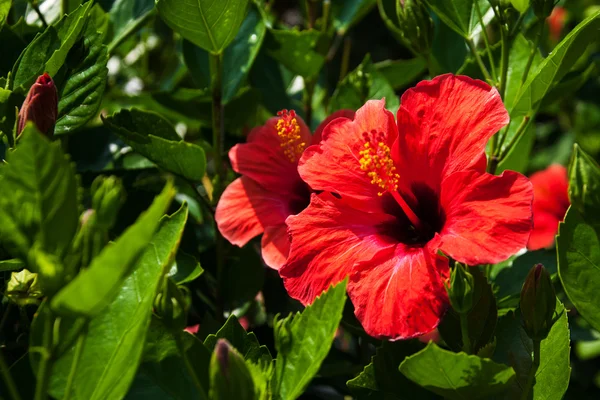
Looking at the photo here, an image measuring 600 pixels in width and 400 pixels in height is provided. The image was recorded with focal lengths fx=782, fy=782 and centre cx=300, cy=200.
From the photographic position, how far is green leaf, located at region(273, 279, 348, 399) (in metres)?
0.94

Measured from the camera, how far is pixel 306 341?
976 millimetres

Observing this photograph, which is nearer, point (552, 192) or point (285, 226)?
point (285, 226)

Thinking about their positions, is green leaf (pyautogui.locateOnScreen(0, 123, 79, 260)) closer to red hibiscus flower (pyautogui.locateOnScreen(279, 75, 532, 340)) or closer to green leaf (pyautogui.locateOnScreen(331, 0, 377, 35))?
red hibiscus flower (pyautogui.locateOnScreen(279, 75, 532, 340))

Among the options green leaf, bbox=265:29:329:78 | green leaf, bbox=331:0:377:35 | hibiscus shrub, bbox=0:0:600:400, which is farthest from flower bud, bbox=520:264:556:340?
green leaf, bbox=331:0:377:35

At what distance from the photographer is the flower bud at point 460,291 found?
102cm

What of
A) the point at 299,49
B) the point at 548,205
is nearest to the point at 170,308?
the point at 299,49

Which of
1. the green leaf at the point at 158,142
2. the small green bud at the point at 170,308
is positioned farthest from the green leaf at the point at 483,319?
the green leaf at the point at 158,142

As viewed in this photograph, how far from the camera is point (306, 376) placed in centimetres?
95

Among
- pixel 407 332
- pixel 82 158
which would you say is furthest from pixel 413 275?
pixel 82 158

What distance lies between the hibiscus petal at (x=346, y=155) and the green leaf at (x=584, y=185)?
282mm

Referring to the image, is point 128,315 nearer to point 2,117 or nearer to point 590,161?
point 2,117

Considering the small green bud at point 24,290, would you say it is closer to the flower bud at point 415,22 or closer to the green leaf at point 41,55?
the green leaf at point 41,55

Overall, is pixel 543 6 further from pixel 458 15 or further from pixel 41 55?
pixel 41 55

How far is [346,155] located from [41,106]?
1.56ft
